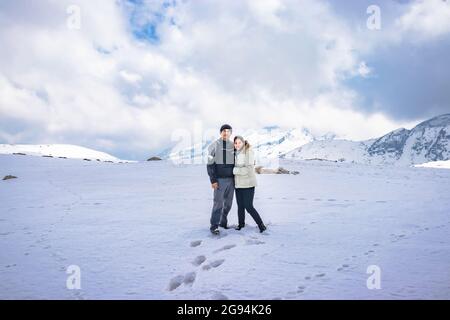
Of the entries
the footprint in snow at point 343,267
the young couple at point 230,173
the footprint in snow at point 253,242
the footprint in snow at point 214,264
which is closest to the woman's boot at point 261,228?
the young couple at point 230,173

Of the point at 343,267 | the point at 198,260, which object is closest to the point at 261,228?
the point at 198,260

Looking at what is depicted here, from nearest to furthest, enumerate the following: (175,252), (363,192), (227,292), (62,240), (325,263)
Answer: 1. (227,292)
2. (325,263)
3. (175,252)
4. (62,240)
5. (363,192)

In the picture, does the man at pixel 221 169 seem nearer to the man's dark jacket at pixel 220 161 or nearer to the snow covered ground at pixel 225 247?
the man's dark jacket at pixel 220 161

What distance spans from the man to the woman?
15 centimetres

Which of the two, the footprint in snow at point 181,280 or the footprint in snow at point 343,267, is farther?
the footprint in snow at point 343,267

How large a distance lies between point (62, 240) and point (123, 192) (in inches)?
265

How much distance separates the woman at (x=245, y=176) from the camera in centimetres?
701

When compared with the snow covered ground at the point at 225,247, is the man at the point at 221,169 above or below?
above

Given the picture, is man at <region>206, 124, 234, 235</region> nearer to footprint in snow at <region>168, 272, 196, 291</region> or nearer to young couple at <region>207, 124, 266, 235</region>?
young couple at <region>207, 124, 266, 235</region>

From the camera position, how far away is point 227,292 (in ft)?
14.6

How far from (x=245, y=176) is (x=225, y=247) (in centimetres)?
166

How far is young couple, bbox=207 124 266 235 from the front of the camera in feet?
23.0
